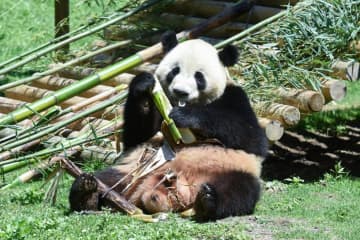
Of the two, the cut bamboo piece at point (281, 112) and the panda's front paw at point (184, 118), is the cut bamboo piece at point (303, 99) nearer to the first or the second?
the cut bamboo piece at point (281, 112)

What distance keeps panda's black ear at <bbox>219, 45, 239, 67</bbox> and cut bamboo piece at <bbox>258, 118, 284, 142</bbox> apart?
4.26 feet

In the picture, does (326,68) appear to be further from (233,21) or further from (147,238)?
(147,238)

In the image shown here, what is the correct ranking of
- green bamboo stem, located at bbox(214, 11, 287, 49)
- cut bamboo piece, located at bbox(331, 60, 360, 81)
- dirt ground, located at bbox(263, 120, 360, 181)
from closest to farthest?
green bamboo stem, located at bbox(214, 11, 287, 49), cut bamboo piece, located at bbox(331, 60, 360, 81), dirt ground, located at bbox(263, 120, 360, 181)

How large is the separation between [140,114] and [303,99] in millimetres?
2104

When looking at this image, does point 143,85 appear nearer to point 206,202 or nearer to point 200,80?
point 200,80

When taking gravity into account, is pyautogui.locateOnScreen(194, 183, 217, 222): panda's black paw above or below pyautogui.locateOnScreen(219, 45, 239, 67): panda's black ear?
below

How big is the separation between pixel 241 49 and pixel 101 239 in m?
2.97

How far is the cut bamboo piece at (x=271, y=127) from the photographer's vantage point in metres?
7.40

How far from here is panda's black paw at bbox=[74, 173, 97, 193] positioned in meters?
5.63

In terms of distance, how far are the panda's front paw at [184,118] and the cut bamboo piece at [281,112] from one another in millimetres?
1821

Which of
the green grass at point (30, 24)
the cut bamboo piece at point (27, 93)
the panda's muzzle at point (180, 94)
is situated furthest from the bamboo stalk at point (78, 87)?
the green grass at point (30, 24)

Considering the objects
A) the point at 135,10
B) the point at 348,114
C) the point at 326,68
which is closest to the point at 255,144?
the point at 326,68

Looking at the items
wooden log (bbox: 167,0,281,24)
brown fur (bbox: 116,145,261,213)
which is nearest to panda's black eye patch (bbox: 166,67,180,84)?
brown fur (bbox: 116,145,261,213)

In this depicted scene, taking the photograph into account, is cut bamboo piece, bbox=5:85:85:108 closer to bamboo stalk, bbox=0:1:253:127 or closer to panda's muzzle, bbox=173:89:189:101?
bamboo stalk, bbox=0:1:253:127
